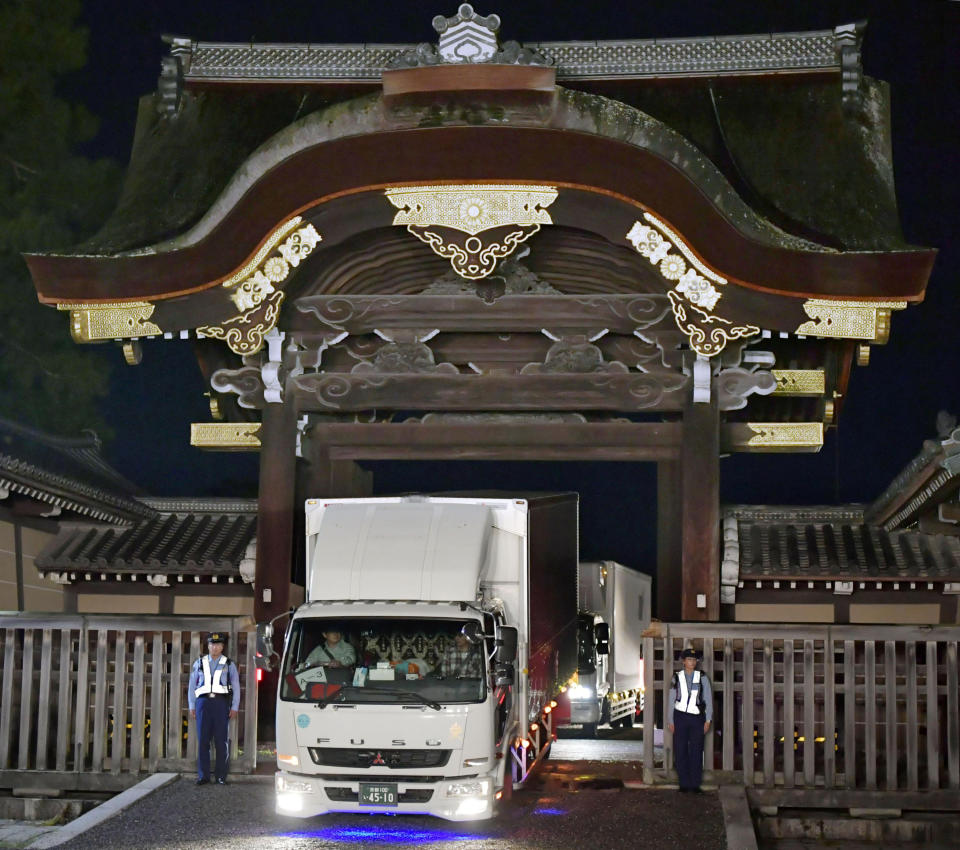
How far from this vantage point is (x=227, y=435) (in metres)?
18.3

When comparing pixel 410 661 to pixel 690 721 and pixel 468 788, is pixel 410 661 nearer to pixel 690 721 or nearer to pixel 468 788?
pixel 468 788

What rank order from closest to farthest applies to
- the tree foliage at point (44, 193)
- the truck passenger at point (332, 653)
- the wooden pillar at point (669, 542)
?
the truck passenger at point (332, 653)
the wooden pillar at point (669, 542)
the tree foliage at point (44, 193)

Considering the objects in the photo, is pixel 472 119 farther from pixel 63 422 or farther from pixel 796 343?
pixel 63 422

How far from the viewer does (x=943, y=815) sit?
14602mm

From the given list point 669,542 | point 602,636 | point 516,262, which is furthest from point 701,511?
point 602,636

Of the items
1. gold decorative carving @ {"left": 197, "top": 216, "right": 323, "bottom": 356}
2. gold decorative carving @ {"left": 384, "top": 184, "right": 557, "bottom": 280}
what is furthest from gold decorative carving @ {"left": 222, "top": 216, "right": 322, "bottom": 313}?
gold decorative carving @ {"left": 384, "top": 184, "right": 557, "bottom": 280}

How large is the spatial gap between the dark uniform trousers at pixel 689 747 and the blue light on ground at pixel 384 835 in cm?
273

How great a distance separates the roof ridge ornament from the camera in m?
15.4

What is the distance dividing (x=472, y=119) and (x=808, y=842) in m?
7.82

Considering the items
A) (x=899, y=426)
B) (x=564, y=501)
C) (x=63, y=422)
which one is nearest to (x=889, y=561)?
(x=564, y=501)

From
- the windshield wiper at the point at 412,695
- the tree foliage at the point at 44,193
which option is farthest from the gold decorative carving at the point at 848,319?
the tree foliage at the point at 44,193

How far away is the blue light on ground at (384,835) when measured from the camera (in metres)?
12.5

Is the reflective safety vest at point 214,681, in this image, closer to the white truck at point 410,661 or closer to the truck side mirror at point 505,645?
the white truck at point 410,661

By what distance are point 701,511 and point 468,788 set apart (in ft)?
16.5
